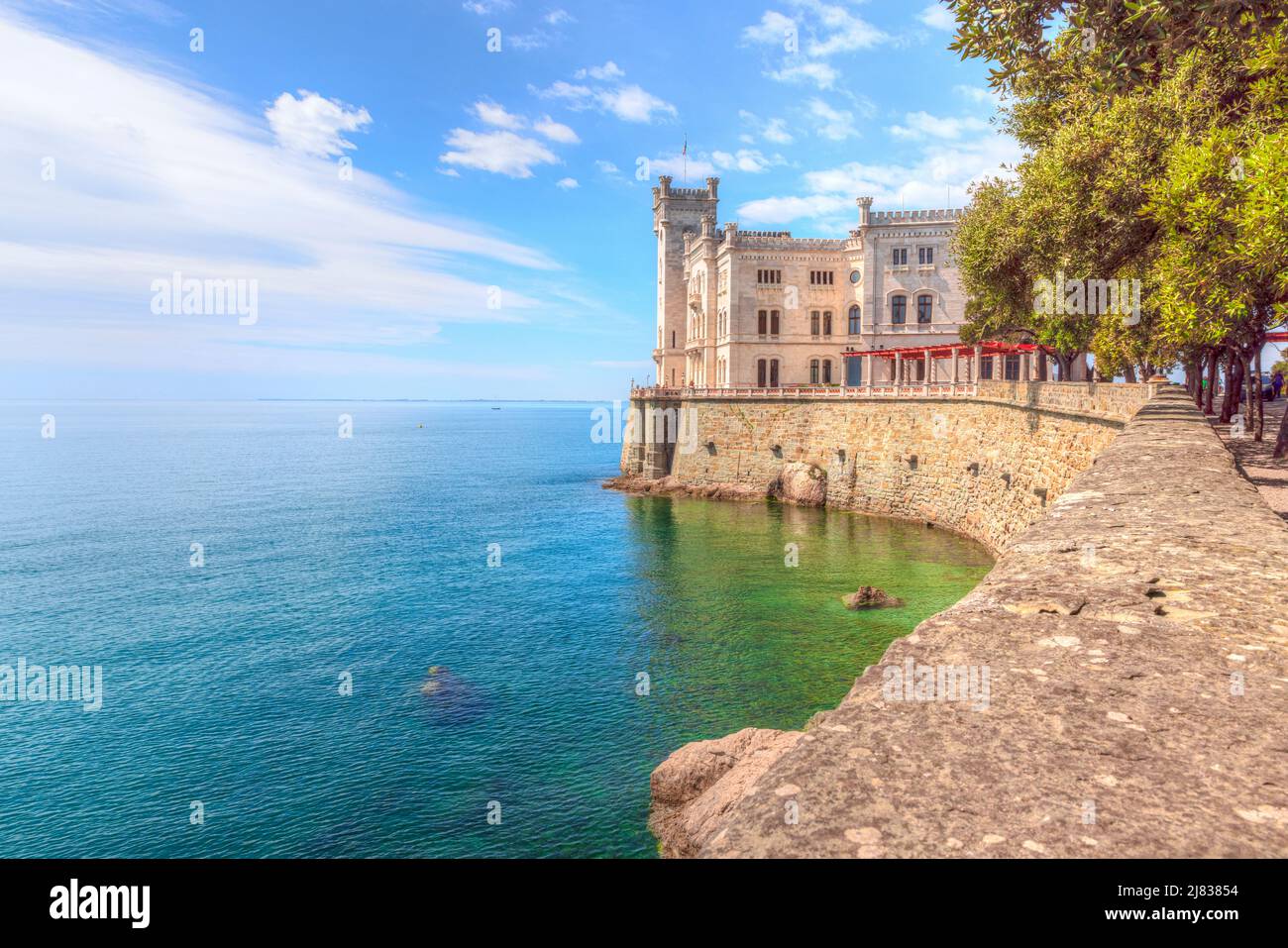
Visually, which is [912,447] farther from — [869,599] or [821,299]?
[821,299]

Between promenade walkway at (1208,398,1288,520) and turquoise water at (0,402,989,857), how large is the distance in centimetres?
1046

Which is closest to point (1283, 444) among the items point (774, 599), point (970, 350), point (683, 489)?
point (774, 599)

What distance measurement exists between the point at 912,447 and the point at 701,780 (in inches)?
1469

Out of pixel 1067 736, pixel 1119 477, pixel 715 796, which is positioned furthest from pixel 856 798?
pixel 715 796

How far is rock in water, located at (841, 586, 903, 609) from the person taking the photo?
29252 millimetres

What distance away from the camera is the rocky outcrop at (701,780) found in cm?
1362

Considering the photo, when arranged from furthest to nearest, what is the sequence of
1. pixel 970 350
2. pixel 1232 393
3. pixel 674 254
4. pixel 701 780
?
pixel 674 254 < pixel 970 350 < pixel 1232 393 < pixel 701 780

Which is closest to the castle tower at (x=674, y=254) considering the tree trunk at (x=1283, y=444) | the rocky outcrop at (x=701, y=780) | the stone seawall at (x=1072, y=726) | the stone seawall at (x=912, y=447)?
the stone seawall at (x=912, y=447)

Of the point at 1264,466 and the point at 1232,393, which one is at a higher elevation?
the point at 1232,393

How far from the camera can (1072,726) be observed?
4.03 meters

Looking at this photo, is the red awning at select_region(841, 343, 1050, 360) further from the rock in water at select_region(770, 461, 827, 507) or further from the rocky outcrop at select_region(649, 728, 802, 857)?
the rocky outcrop at select_region(649, 728, 802, 857)

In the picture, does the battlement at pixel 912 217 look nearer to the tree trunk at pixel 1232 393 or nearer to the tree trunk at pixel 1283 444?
the tree trunk at pixel 1232 393

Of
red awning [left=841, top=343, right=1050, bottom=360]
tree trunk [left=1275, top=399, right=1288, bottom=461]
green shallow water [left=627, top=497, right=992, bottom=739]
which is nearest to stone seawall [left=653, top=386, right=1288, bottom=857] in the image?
green shallow water [left=627, top=497, right=992, bottom=739]
